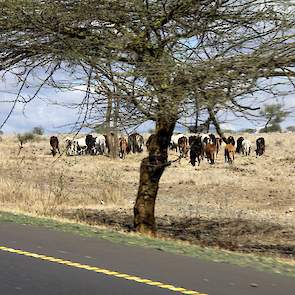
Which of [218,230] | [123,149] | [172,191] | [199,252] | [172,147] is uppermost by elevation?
[172,147]

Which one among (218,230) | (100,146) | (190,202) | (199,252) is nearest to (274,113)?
(199,252)

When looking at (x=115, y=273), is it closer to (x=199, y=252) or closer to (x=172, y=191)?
(x=199, y=252)

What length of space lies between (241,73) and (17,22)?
4.82m

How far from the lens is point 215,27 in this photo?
540 inches

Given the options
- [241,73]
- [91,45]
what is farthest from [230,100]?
[91,45]

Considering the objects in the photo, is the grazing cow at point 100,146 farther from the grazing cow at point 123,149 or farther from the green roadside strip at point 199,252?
the green roadside strip at point 199,252

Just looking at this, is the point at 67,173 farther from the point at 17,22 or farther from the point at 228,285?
the point at 228,285

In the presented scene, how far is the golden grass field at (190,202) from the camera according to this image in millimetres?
17938

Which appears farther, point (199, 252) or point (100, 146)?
point (100, 146)

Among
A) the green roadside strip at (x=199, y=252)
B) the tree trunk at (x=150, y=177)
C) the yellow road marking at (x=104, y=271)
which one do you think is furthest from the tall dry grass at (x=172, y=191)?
the yellow road marking at (x=104, y=271)

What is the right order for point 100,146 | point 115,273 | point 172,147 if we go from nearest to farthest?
point 115,273, point 172,147, point 100,146

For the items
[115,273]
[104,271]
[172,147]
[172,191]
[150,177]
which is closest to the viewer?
[115,273]

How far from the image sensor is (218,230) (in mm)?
18828

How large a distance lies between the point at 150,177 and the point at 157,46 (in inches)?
140
